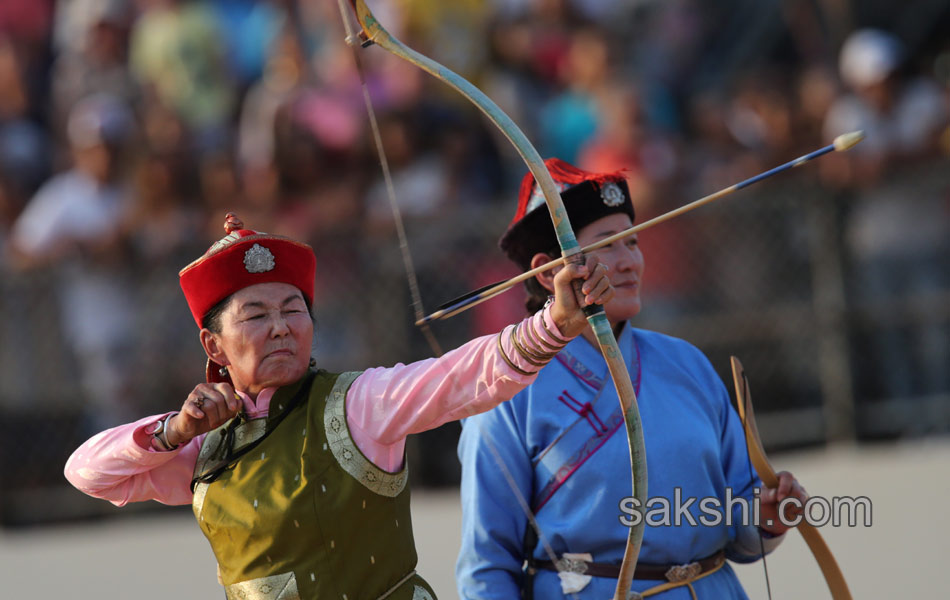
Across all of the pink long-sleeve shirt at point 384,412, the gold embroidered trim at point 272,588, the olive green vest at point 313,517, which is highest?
the pink long-sleeve shirt at point 384,412

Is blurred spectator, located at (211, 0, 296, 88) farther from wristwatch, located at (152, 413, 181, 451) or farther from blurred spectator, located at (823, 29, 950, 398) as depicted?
wristwatch, located at (152, 413, 181, 451)

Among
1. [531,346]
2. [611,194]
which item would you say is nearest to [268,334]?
[531,346]

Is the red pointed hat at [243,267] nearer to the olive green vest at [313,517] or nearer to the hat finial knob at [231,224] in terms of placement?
the hat finial knob at [231,224]

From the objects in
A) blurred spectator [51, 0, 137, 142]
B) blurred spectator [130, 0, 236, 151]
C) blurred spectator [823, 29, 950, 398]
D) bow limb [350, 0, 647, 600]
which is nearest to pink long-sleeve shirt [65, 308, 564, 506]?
bow limb [350, 0, 647, 600]

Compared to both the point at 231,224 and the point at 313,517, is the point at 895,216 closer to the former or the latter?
the point at 231,224

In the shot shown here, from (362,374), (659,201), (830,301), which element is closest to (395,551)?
(362,374)

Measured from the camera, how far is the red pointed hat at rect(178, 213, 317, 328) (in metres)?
2.91

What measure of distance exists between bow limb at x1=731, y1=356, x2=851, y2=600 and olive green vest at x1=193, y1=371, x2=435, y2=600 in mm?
839

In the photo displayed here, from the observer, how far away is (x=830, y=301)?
7188 millimetres

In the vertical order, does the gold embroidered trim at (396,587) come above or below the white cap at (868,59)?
below

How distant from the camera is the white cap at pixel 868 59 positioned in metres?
7.20

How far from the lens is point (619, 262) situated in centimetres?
323

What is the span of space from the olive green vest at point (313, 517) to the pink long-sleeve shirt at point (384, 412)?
0.04 m

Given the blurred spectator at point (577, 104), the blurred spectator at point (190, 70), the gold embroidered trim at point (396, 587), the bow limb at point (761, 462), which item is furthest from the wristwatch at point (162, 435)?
the blurred spectator at point (190, 70)
